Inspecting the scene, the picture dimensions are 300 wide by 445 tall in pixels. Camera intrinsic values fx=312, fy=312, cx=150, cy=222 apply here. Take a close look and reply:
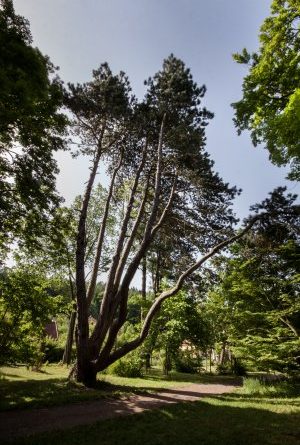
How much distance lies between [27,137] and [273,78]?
817 cm

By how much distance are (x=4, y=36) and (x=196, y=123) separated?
33.4 feet

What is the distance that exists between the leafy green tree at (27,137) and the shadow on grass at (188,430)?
6.93m

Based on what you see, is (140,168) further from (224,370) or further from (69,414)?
(224,370)

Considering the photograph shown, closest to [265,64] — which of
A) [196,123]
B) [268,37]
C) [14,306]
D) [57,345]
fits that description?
[268,37]

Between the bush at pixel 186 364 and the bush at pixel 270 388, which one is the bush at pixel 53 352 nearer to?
the bush at pixel 186 364

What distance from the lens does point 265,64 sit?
9922mm

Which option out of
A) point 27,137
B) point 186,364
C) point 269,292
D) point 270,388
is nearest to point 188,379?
point 186,364

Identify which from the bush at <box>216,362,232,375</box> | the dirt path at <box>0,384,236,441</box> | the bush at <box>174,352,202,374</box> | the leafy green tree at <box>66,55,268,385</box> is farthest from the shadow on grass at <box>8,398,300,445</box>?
the bush at <box>216,362,232,375</box>

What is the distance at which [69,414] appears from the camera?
30.0 ft

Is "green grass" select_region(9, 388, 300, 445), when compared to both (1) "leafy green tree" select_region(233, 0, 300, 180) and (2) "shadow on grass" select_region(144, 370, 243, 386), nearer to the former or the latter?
(1) "leafy green tree" select_region(233, 0, 300, 180)

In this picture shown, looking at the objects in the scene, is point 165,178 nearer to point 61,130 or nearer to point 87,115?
point 87,115

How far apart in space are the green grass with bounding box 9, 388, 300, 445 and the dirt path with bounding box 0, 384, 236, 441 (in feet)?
1.84

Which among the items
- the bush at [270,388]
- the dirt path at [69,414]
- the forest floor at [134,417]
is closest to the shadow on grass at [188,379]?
the bush at [270,388]

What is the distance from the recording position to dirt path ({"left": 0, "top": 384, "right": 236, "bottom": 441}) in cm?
761
